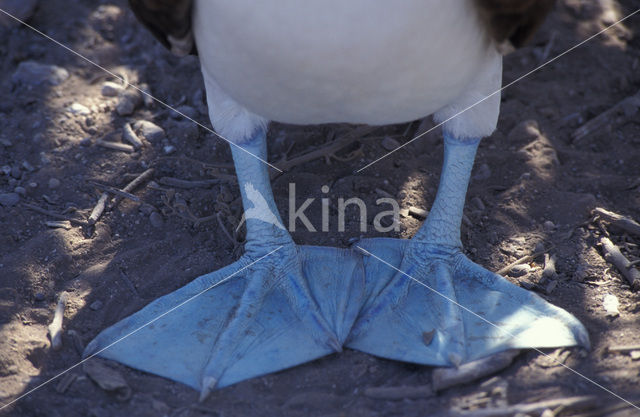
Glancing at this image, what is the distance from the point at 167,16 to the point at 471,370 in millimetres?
1598

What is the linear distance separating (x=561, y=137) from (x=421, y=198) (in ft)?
3.03

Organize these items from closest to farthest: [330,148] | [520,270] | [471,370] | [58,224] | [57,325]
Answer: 1. [471,370]
2. [57,325]
3. [520,270]
4. [58,224]
5. [330,148]

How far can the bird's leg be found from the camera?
249cm

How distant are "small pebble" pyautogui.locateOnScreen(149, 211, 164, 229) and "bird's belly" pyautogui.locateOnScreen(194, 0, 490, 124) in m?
0.95

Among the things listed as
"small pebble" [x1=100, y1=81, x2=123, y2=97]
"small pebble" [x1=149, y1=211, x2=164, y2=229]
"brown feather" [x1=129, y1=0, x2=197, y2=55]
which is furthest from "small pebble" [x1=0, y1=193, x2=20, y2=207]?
"brown feather" [x1=129, y1=0, x2=197, y2=55]

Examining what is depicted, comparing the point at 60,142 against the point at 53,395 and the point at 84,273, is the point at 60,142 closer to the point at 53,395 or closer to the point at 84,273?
the point at 84,273

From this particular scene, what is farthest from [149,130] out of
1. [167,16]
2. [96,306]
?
[167,16]

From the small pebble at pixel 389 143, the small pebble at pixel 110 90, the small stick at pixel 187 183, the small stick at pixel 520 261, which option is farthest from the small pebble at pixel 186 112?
the small stick at pixel 520 261

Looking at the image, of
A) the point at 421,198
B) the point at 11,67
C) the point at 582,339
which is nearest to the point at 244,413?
the point at 582,339

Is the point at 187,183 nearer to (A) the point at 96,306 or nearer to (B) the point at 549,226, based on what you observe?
(A) the point at 96,306

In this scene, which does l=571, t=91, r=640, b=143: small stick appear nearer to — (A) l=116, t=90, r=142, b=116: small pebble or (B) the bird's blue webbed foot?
(B) the bird's blue webbed foot

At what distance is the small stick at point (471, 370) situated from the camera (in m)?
2.36

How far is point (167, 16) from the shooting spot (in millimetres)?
2277

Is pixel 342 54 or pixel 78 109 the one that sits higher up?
pixel 342 54
